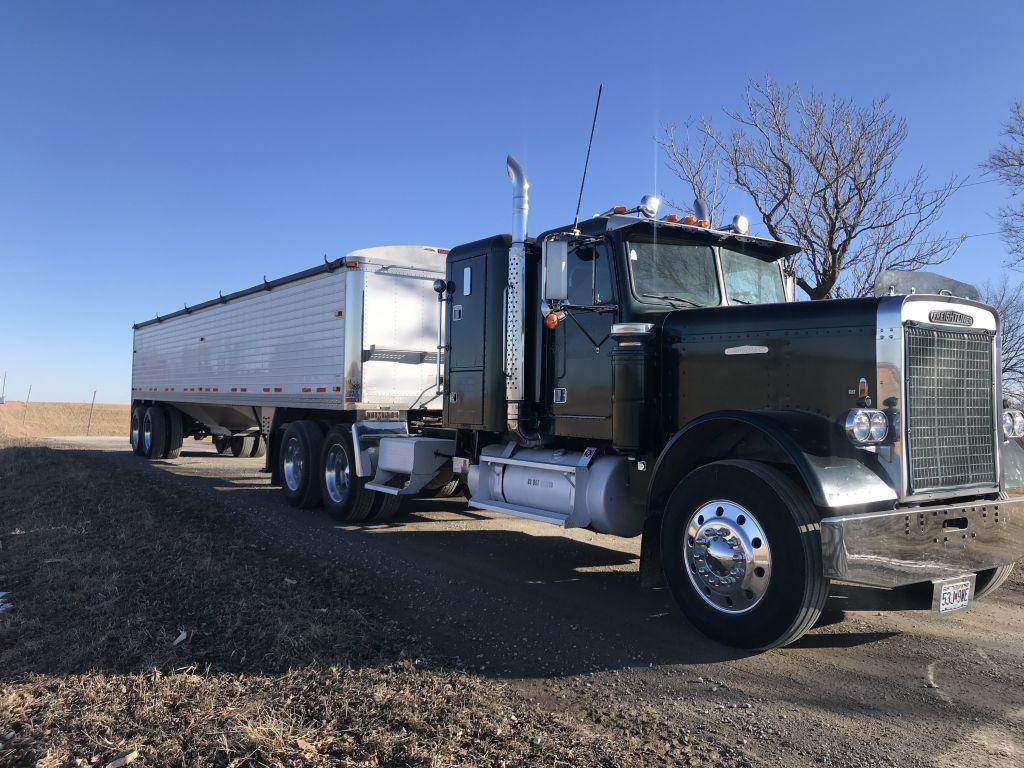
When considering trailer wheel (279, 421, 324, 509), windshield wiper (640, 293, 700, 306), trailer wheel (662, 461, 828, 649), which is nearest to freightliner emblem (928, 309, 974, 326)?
trailer wheel (662, 461, 828, 649)

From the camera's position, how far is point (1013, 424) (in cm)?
504

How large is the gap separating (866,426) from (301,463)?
7.46 meters

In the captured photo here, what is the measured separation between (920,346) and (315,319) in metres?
7.38

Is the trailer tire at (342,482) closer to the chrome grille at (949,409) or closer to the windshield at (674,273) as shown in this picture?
the windshield at (674,273)

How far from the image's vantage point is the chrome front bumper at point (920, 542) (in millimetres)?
4000

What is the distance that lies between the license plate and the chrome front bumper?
2.1 inches

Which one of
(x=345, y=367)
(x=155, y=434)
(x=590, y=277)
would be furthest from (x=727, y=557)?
(x=155, y=434)

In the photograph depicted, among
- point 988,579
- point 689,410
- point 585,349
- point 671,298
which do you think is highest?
point 671,298

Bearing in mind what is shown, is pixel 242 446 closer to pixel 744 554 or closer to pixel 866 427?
pixel 744 554

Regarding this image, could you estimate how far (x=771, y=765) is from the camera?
3.16 metres

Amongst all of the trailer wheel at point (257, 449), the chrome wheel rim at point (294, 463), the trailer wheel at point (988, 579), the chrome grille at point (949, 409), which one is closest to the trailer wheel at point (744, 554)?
the chrome grille at point (949, 409)

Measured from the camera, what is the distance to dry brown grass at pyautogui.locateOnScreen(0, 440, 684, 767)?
315 centimetres

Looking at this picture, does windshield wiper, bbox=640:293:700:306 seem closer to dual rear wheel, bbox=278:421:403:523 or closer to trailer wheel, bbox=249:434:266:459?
dual rear wheel, bbox=278:421:403:523

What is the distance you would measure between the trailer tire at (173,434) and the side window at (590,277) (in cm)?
1366
